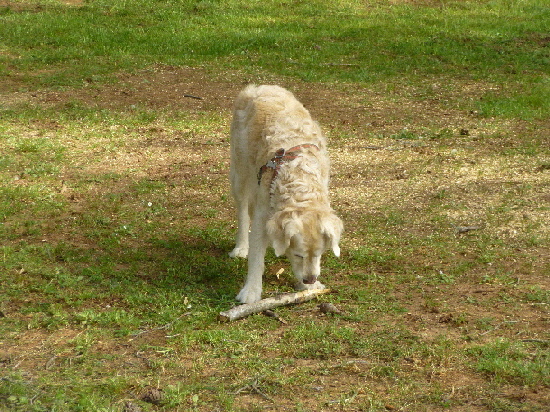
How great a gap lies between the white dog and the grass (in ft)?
1.70

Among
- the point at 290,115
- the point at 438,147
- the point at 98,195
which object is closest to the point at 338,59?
the point at 438,147

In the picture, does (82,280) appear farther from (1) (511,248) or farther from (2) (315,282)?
(1) (511,248)

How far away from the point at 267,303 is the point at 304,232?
76cm

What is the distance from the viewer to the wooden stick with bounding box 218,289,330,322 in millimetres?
6699

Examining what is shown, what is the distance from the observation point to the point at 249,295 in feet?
23.3

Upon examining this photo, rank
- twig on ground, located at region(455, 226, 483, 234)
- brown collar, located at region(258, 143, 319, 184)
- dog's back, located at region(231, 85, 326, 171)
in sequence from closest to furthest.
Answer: brown collar, located at region(258, 143, 319, 184) → dog's back, located at region(231, 85, 326, 171) → twig on ground, located at region(455, 226, 483, 234)

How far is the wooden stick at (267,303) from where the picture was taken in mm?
6699

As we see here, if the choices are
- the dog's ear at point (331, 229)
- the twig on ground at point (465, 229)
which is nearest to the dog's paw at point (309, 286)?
the dog's ear at point (331, 229)

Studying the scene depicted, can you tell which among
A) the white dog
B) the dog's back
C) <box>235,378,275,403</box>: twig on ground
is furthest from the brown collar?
<box>235,378,275,403</box>: twig on ground

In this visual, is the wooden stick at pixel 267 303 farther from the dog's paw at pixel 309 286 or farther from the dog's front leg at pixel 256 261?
the dog's front leg at pixel 256 261

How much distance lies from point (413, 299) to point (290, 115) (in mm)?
2089

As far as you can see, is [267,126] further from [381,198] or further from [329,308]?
[381,198]

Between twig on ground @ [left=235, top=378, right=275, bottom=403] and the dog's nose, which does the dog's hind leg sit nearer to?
the dog's nose

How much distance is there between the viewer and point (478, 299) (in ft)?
23.4
